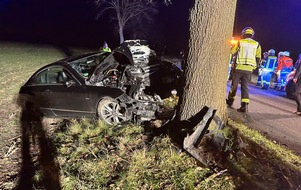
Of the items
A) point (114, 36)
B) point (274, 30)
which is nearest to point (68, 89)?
point (274, 30)

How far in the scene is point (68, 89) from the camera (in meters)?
5.07

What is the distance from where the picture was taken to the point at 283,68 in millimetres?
9219

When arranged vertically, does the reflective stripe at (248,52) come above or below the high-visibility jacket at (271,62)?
above

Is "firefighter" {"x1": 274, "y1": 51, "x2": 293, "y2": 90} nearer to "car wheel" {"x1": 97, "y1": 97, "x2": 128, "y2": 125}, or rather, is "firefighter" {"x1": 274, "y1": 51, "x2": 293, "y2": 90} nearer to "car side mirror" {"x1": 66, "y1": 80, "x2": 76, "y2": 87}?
"car wheel" {"x1": 97, "y1": 97, "x2": 128, "y2": 125}

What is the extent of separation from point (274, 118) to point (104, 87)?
156 inches

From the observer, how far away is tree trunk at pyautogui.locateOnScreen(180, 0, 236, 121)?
3.81 m

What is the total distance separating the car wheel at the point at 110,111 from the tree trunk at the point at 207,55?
1.38m

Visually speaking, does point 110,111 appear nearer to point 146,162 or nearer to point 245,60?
point 146,162

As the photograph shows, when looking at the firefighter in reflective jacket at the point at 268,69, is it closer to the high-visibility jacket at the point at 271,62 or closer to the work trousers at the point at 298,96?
the high-visibility jacket at the point at 271,62

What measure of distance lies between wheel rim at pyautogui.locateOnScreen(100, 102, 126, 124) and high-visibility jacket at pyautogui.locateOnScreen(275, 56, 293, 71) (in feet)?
23.0

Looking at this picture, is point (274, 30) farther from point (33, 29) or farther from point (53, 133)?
point (33, 29)

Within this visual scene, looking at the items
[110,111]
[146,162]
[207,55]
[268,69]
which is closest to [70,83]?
[110,111]

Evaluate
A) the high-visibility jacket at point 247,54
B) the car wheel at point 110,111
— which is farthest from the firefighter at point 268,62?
Result: the car wheel at point 110,111

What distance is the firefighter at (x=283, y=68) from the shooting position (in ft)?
30.1
